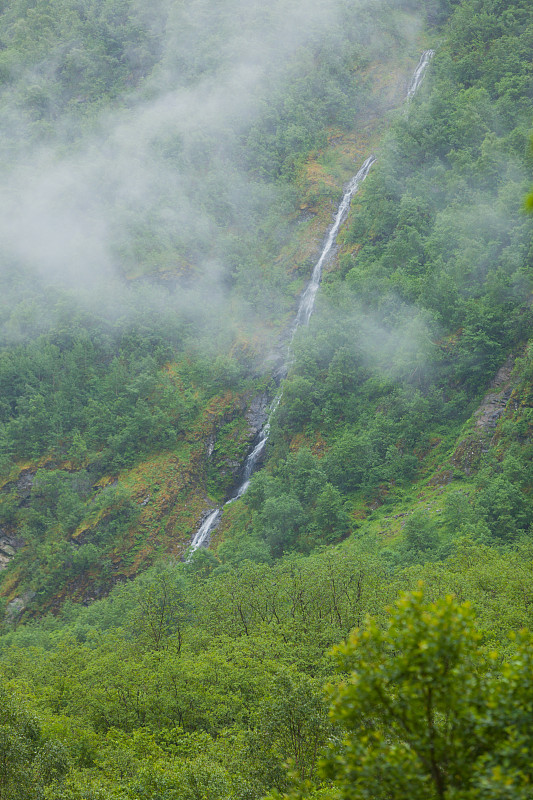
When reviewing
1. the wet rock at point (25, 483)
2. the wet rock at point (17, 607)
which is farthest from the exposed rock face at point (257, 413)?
the wet rock at point (17, 607)

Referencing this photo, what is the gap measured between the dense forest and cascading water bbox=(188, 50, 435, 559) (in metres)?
1.22

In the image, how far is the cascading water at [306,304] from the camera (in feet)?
207

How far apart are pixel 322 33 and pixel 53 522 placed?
9040 centimetres

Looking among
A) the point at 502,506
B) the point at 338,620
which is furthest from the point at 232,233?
the point at 338,620

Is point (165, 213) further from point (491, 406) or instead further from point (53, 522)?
point (491, 406)

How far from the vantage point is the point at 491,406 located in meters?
52.8

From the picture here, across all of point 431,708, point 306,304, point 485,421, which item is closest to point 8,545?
point 306,304

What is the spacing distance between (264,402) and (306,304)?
13.8 metres

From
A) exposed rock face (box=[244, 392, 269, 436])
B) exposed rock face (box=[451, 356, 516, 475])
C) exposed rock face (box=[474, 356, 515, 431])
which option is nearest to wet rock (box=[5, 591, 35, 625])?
exposed rock face (box=[244, 392, 269, 436])

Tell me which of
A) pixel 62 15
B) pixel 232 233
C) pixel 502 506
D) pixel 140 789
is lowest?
pixel 502 506

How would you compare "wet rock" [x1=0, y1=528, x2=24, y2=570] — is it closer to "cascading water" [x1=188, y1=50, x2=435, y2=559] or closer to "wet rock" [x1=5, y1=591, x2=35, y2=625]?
"wet rock" [x1=5, y1=591, x2=35, y2=625]

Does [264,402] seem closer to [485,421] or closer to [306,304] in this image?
[306,304]

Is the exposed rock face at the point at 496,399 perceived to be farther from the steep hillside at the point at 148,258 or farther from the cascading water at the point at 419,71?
the cascading water at the point at 419,71

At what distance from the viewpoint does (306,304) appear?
75.6 m
